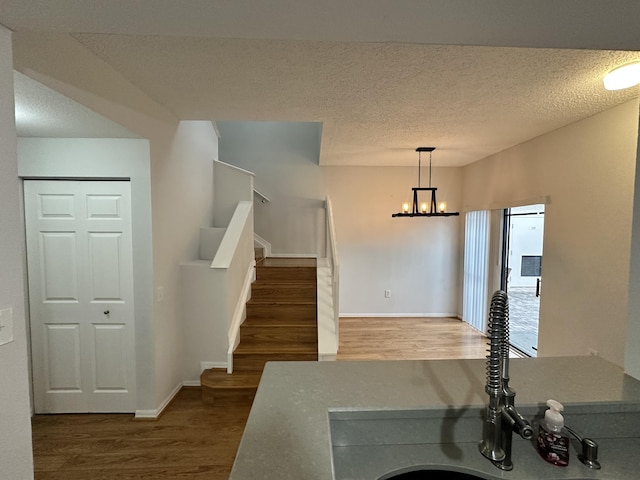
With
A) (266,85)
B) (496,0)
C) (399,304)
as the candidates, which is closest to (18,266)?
(266,85)

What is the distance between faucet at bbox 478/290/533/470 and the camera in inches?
33.3

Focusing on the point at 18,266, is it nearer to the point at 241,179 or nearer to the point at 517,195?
the point at 241,179

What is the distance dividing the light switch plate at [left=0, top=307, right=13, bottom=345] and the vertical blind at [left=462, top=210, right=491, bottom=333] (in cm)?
494

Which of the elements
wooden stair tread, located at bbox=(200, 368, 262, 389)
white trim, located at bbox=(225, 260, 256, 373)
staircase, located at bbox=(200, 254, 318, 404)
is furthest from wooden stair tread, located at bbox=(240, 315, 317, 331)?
wooden stair tread, located at bbox=(200, 368, 262, 389)

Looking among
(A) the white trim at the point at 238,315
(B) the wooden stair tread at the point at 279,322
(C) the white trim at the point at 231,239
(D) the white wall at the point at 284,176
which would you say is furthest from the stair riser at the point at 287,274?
(D) the white wall at the point at 284,176

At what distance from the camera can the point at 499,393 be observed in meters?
0.85

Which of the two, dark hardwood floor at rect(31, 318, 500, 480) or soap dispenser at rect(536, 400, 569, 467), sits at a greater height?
soap dispenser at rect(536, 400, 569, 467)

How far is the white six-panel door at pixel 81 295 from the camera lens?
2447mm

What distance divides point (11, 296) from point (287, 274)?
2912 millimetres

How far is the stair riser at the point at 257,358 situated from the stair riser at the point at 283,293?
75cm

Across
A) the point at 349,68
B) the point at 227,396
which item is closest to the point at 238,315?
the point at 227,396

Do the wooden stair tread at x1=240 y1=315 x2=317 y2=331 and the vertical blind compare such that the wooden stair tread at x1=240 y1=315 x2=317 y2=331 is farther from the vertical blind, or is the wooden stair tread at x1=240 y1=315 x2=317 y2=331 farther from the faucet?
the vertical blind

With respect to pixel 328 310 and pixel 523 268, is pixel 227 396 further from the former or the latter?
pixel 523 268

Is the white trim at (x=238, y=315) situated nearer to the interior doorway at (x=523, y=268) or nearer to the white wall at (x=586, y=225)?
the white wall at (x=586, y=225)
